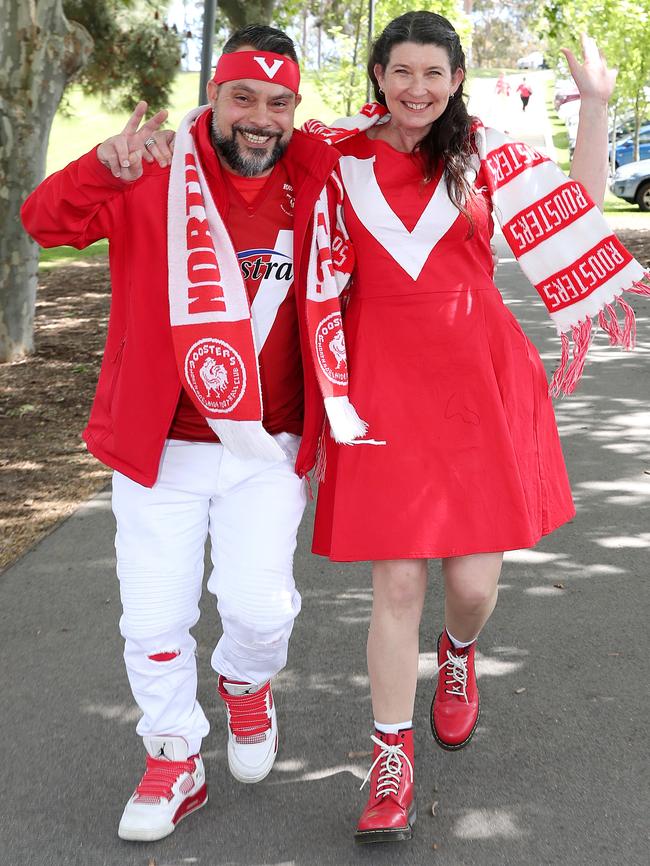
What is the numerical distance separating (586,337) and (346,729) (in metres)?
1.48

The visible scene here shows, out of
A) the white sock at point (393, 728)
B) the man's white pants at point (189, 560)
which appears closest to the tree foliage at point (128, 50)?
the man's white pants at point (189, 560)

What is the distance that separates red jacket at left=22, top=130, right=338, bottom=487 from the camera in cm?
326

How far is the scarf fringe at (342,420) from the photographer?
3.26m

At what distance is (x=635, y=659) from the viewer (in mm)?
4289

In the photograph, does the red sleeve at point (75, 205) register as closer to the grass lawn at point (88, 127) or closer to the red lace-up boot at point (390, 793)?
the red lace-up boot at point (390, 793)

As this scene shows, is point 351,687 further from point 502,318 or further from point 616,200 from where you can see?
point 616,200

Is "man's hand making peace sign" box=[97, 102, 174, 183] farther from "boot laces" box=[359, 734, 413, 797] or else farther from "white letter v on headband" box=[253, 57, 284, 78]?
"boot laces" box=[359, 734, 413, 797]

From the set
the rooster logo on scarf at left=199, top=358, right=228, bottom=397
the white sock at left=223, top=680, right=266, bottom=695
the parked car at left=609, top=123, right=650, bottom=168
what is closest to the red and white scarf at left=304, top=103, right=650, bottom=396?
the rooster logo on scarf at left=199, top=358, right=228, bottom=397

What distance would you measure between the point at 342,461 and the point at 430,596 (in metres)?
1.75

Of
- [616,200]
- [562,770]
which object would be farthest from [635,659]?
[616,200]

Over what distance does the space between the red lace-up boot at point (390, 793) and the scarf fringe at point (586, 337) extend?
1.18 metres

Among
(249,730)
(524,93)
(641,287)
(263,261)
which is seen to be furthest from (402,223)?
(524,93)

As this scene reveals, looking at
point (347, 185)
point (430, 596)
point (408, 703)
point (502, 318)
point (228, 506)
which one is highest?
point (347, 185)

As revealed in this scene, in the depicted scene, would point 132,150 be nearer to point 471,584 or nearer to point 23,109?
point 471,584
